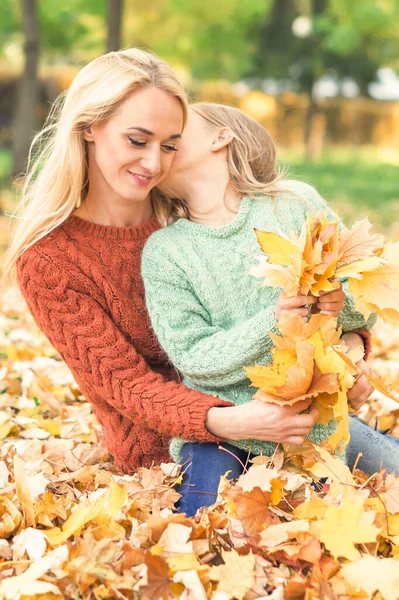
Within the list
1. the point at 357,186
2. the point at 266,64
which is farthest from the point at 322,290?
the point at 266,64

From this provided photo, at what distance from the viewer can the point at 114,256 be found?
242cm

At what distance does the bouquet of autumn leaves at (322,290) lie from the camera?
5.89 ft

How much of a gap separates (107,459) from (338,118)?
26845mm

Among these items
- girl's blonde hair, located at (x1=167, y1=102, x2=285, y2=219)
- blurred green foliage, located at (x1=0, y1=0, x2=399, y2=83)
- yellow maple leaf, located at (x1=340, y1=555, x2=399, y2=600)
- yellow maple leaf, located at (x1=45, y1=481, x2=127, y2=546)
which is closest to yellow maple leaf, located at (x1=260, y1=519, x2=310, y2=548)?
yellow maple leaf, located at (x1=340, y1=555, x2=399, y2=600)

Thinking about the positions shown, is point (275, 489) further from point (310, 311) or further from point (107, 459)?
point (107, 459)

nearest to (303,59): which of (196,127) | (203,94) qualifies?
(203,94)

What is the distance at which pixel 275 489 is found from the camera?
6.10 ft

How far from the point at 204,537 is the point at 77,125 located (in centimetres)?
129

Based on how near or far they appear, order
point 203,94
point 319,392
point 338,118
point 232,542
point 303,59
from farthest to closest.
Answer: point 338,118 < point 203,94 < point 303,59 < point 319,392 < point 232,542

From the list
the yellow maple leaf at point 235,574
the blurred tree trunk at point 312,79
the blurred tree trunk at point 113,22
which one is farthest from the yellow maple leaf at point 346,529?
the blurred tree trunk at point 312,79

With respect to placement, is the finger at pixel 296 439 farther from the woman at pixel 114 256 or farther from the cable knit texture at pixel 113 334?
the cable knit texture at pixel 113 334

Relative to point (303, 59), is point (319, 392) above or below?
below

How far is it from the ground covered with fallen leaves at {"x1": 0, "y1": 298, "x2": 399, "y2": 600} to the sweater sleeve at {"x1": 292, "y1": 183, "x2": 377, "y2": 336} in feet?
1.52

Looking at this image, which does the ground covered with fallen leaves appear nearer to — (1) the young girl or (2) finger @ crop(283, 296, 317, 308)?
(1) the young girl
